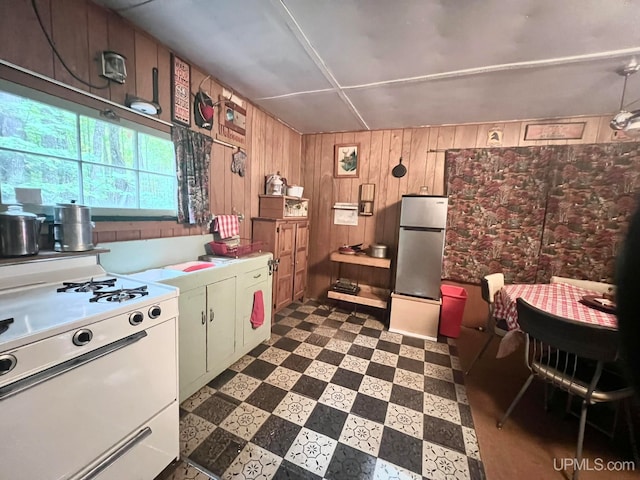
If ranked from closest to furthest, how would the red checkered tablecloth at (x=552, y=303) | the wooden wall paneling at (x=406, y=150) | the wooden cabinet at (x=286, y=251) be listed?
the red checkered tablecloth at (x=552, y=303)
the wooden cabinet at (x=286, y=251)
the wooden wall paneling at (x=406, y=150)

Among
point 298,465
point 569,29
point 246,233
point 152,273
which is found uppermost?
point 569,29

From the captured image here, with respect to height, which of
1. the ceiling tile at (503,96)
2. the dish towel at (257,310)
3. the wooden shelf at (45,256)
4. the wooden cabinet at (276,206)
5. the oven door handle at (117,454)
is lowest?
the oven door handle at (117,454)

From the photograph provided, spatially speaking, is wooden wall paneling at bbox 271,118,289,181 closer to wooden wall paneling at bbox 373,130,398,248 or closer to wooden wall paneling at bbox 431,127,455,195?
wooden wall paneling at bbox 373,130,398,248

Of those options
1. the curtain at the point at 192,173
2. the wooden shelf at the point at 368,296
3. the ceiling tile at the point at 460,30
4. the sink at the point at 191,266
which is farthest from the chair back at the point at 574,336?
the curtain at the point at 192,173

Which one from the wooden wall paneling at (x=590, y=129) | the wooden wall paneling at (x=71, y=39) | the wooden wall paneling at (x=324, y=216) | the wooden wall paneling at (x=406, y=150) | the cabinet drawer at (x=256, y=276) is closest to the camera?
the wooden wall paneling at (x=71, y=39)

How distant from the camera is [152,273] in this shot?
1.73 metres

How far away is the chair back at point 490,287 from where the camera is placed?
2271 millimetres

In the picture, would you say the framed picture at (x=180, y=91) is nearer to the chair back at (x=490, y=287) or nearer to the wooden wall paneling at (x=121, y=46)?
the wooden wall paneling at (x=121, y=46)

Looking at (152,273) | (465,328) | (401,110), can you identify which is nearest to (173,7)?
(152,273)

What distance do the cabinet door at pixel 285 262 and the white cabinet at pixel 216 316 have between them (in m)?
0.52

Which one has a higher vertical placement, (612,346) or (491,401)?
(612,346)

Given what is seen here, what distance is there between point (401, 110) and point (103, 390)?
304cm

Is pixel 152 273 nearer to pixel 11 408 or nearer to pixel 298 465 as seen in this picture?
pixel 11 408

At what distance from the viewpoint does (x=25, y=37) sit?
50.9 inches
